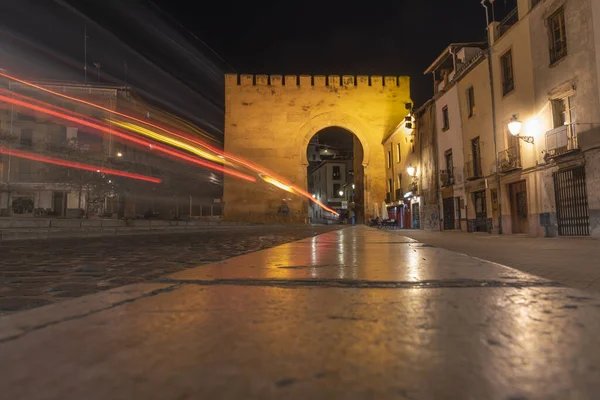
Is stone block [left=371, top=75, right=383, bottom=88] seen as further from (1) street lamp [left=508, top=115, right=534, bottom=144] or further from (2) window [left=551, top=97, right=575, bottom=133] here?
(2) window [left=551, top=97, right=575, bottom=133]

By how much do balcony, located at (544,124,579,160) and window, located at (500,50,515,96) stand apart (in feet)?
10.3

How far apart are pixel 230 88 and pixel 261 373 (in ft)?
103

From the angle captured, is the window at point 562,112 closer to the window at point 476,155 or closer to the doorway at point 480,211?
the window at point 476,155

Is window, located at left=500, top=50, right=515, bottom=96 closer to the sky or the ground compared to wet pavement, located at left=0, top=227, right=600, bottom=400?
closer to the sky

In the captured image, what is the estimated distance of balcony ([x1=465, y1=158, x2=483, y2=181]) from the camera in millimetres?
15609

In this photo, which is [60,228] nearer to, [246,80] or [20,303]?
[20,303]

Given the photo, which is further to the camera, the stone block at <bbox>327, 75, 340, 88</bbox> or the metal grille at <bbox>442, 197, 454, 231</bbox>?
the stone block at <bbox>327, 75, 340, 88</bbox>

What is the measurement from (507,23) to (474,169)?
5545mm

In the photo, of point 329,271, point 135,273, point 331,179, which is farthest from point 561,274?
point 331,179

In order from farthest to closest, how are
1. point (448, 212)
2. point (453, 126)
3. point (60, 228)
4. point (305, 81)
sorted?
1. point (305, 81)
2. point (448, 212)
3. point (453, 126)
4. point (60, 228)

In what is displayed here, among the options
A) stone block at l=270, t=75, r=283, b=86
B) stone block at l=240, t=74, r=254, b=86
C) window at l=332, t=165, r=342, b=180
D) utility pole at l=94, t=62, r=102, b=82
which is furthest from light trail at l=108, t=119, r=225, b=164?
window at l=332, t=165, r=342, b=180

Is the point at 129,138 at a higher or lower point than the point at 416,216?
higher

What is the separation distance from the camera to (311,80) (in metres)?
30.7

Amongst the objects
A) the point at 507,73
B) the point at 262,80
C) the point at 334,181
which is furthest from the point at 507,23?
the point at 334,181
